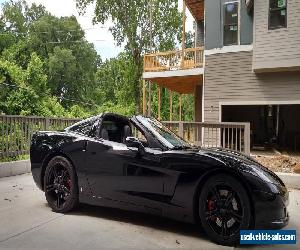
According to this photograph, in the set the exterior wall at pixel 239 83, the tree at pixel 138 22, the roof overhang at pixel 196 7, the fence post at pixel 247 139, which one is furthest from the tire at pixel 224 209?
the tree at pixel 138 22

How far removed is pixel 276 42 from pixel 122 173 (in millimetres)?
10035

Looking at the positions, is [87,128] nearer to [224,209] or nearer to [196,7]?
[224,209]

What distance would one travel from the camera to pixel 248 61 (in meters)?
13.6

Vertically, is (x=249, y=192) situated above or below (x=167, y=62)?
below

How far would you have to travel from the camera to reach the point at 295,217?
5.08 metres

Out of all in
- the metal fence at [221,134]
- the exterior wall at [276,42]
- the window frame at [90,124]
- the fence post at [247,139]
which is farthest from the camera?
the exterior wall at [276,42]

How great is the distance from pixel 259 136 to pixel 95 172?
14890 mm

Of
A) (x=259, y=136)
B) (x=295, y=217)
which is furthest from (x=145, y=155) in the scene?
(x=259, y=136)

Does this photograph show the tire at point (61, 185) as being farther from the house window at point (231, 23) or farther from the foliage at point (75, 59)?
the foliage at point (75, 59)

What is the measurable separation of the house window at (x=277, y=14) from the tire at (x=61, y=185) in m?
10.4

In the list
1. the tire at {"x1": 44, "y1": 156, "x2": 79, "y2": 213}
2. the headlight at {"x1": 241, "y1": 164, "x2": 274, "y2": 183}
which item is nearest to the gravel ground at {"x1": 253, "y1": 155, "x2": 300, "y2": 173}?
the headlight at {"x1": 241, "y1": 164, "x2": 274, "y2": 183}

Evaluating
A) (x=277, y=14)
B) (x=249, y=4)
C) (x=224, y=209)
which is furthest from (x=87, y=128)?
(x=249, y=4)

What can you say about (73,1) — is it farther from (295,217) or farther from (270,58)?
(295,217)

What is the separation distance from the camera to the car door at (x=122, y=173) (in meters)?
4.21
